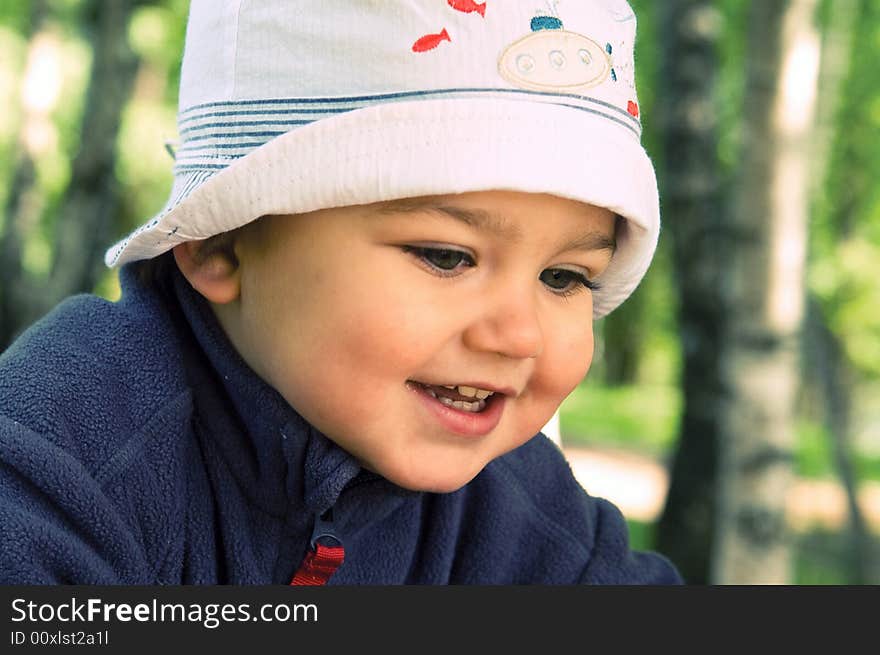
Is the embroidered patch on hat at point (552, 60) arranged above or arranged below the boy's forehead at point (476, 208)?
above

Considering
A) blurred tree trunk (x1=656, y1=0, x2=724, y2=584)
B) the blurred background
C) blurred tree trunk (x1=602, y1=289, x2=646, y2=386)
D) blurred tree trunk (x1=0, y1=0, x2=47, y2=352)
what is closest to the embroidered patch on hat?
the blurred background

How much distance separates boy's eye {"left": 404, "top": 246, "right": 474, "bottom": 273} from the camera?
1.55 m

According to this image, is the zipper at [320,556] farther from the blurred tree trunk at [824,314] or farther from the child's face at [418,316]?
the blurred tree trunk at [824,314]

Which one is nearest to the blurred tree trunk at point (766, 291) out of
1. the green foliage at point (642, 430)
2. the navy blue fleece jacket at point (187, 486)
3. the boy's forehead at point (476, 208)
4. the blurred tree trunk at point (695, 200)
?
the blurred tree trunk at point (695, 200)

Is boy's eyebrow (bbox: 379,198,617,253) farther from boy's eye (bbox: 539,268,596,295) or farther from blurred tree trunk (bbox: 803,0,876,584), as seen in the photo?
blurred tree trunk (bbox: 803,0,876,584)

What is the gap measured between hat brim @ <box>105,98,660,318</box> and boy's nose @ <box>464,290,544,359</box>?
16 cm

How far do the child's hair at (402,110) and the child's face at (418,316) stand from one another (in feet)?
0.17

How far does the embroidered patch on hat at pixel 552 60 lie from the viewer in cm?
156

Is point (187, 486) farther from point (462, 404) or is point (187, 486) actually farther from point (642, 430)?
point (642, 430)

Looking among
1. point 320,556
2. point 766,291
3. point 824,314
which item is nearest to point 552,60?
point 320,556

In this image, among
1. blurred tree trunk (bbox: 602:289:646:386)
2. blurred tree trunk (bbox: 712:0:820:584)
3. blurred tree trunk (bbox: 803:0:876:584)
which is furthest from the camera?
blurred tree trunk (bbox: 602:289:646:386)

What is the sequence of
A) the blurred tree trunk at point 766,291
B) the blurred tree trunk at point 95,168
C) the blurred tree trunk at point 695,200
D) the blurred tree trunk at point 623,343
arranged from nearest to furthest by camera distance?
the blurred tree trunk at point 766,291 → the blurred tree trunk at point 695,200 → the blurred tree trunk at point 95,168 → the blurred tree trunk at point 623,343

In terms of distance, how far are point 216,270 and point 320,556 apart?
48 centimetres

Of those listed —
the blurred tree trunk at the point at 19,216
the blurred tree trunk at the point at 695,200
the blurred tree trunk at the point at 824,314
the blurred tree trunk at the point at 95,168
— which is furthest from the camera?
the blurred tree trunk at the point at 19,216
